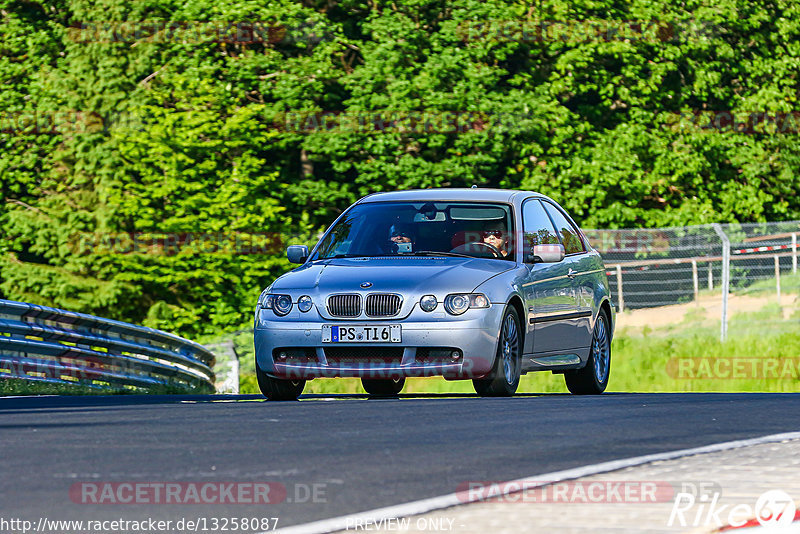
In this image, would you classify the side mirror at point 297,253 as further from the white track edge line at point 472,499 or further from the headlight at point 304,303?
the white track edge line at point 472,499

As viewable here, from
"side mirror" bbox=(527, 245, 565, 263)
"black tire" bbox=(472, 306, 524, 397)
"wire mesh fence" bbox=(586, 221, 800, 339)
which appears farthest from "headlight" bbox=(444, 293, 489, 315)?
"wire mesh fence" bbox=(586, 221, 800, 339)

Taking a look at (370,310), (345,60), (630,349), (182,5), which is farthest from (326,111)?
(370,310)

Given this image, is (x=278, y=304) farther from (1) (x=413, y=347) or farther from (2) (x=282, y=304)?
(1) (x=413, y=347)

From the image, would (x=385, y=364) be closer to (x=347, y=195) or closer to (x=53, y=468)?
(x=53, y=468)

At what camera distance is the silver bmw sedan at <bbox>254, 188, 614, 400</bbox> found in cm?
1170

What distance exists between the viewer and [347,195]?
37.8 meters

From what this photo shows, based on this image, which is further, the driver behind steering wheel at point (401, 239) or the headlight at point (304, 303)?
the driver behind steering wheel at point (401, 239)

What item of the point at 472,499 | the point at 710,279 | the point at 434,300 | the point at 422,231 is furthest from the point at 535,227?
the point at 710,279

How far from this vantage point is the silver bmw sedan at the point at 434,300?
11702mm

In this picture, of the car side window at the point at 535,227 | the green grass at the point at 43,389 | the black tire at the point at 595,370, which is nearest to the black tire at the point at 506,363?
the car side window at the point at 535,227

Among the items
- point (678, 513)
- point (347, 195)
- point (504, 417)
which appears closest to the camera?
point (678, 513)

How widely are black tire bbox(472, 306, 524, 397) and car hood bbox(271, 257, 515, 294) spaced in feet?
1.28

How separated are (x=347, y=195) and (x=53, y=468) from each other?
101 feet

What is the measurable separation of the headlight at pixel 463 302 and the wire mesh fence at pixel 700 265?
15.2 metres
